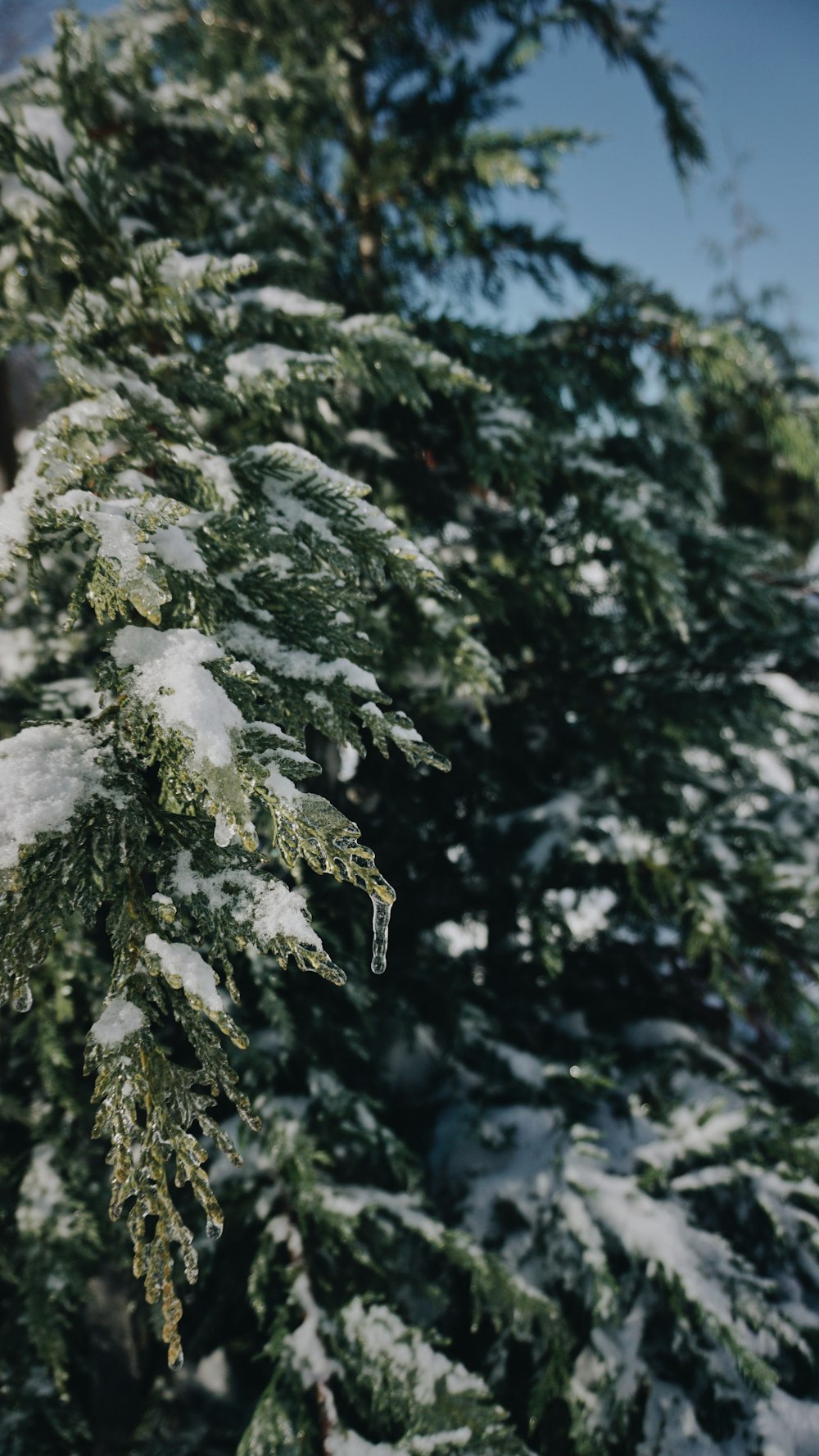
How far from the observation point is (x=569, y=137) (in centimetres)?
315

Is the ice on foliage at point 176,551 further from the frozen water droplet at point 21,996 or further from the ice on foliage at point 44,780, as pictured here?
the frozen water droplet at point 21,996

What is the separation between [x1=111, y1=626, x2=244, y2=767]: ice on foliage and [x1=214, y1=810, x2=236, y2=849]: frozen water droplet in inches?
2.5

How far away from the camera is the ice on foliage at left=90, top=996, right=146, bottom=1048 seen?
2.69 ft

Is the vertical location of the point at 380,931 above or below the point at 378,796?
above

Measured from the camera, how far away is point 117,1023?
0.84 metres

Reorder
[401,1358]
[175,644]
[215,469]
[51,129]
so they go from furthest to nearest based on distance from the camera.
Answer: [51,129], [401,1358], [215,469], [175,644]

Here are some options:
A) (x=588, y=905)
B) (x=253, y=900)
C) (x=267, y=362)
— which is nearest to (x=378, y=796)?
(x=588, y=905)

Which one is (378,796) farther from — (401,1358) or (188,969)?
(188,969)

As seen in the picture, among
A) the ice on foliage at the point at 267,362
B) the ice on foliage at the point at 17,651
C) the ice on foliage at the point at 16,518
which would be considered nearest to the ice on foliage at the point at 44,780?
the ice on foliage at the point at 16,518

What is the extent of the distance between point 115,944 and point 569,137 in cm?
384

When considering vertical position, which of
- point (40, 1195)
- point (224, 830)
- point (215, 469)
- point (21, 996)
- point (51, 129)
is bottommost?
point (40, 1195)

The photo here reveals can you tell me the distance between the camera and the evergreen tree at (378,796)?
0.98 metres

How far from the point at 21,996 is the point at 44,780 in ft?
0.89

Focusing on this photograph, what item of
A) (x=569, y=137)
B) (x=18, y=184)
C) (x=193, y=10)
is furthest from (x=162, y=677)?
(x=193, y=10)
